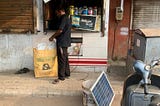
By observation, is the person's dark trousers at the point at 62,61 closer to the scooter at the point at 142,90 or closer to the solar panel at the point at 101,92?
the solar panel at the point at 101,92

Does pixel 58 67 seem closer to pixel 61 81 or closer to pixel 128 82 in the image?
pixel 61 81

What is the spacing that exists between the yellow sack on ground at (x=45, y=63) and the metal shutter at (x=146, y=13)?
2628mm

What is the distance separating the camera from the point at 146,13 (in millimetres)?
8219

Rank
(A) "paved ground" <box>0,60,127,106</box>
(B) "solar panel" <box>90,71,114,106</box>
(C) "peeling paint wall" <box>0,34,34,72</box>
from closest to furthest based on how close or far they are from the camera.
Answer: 1. (B) "solar panel" <box>90,71,114,106</box>
2. (A) "paved ground" <box>0,60,127,106</box>
3. (C) "peeling paint wall" <box>0,34,34,72</box>

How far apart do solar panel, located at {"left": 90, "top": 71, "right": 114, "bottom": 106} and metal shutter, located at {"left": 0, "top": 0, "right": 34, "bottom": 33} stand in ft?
10.5

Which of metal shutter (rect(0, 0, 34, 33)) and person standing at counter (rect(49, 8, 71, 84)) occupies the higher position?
metal shutter (rect(0, 0, 34, 33))

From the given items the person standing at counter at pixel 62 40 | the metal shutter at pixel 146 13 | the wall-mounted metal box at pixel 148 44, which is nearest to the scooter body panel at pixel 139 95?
the wall-mounted metal box at pixel 148 44

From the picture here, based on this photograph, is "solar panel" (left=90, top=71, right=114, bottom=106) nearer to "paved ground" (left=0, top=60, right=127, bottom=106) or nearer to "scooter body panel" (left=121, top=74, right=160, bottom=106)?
"paved ground" (left=0, top=60, right=127, bottom=106)

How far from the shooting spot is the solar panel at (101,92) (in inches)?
185

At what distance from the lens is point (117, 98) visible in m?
6.32

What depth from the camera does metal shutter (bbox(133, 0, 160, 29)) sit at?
814 cm

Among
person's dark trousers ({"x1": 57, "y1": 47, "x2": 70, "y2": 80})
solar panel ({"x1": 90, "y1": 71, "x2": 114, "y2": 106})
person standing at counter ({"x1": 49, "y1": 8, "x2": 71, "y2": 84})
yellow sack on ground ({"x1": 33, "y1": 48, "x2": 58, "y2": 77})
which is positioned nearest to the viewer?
solar panel ({"x1": 90, "y1": 71, "x2": 114, "y2": 106})

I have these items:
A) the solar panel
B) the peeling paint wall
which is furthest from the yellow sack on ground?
the solar panel

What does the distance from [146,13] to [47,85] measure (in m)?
3.49
